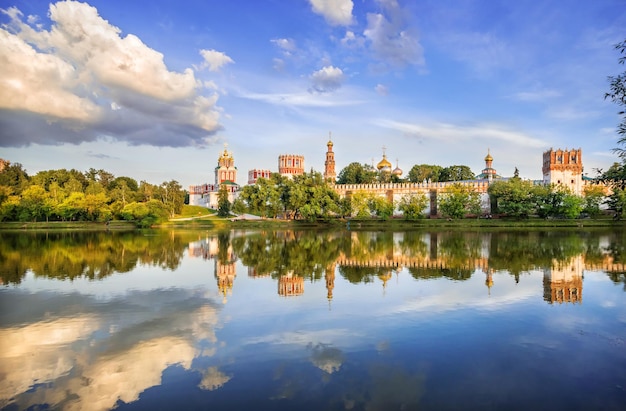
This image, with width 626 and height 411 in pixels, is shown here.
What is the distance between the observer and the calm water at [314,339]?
5473mm

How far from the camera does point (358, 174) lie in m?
72.1

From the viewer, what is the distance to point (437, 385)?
5.74 metres

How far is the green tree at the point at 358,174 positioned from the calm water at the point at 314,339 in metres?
56.1

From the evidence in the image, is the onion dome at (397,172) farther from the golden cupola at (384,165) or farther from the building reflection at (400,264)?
the building reflection at (400,264)

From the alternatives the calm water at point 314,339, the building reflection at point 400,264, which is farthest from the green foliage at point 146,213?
the calm water at point 314,339

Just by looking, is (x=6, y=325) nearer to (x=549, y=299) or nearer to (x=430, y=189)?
(x=549, y=299)

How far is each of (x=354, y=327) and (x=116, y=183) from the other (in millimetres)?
67750

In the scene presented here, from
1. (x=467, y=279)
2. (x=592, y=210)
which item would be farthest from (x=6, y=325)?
(x=592, y=210)

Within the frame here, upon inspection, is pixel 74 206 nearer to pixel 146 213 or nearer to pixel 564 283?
pixel 146 213

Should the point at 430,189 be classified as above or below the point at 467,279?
above

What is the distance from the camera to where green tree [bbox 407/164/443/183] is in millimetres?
70000

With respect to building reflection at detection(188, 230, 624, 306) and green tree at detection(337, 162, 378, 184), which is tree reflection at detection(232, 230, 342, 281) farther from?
green tree at detection(337, 162, 378, 184)

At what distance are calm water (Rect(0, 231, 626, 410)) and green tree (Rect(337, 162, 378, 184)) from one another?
56103 mm

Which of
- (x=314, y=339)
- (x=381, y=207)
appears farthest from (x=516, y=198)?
(x=314, y=339)
